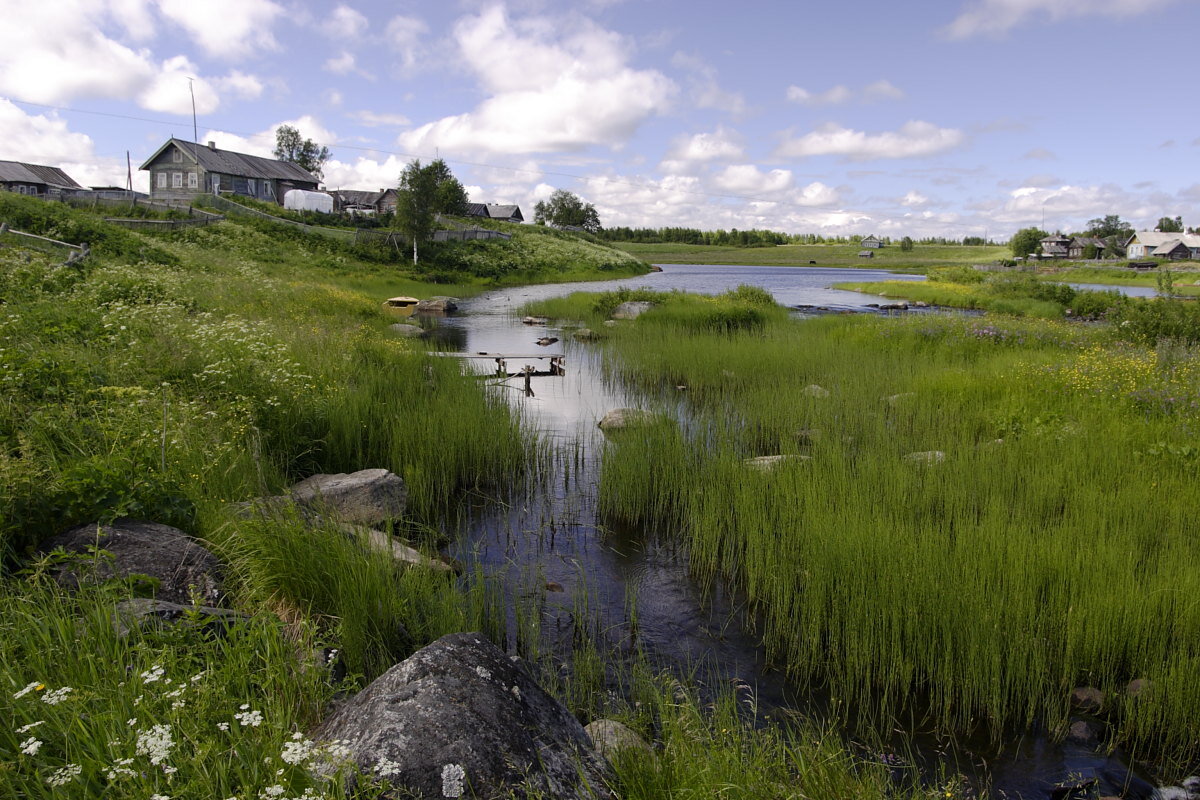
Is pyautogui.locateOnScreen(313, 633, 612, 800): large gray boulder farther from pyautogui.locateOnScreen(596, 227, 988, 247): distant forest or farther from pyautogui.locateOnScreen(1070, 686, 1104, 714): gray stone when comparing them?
pyautogui.locateOnScreen(596, 227, 988, 247): distant forest

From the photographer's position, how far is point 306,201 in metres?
64.6

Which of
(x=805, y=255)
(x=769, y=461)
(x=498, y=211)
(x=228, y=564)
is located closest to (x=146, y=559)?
(x=228, y=564)

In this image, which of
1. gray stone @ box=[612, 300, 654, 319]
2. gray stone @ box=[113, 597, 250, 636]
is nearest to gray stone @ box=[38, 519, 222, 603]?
gray stone @ box=[113, 597, 250, 636]

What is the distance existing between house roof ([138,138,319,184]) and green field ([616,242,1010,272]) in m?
63.8

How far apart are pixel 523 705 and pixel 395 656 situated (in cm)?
214

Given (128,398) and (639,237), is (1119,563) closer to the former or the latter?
(128,398)

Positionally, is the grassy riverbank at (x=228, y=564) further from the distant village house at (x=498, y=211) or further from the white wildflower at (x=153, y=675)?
the distant village house at (x=498, y=211)

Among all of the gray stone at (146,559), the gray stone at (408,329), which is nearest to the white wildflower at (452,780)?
the gray stone at (146,559)

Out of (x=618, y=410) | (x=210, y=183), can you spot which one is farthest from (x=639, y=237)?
(x=618, y=410)

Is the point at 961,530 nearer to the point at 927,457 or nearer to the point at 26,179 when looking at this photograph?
the point at 927,457

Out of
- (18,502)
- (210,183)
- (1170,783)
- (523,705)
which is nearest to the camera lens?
(523,705)

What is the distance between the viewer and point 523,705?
369 cm

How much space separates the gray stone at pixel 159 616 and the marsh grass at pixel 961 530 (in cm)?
441

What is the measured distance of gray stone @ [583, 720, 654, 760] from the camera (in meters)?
4.05
